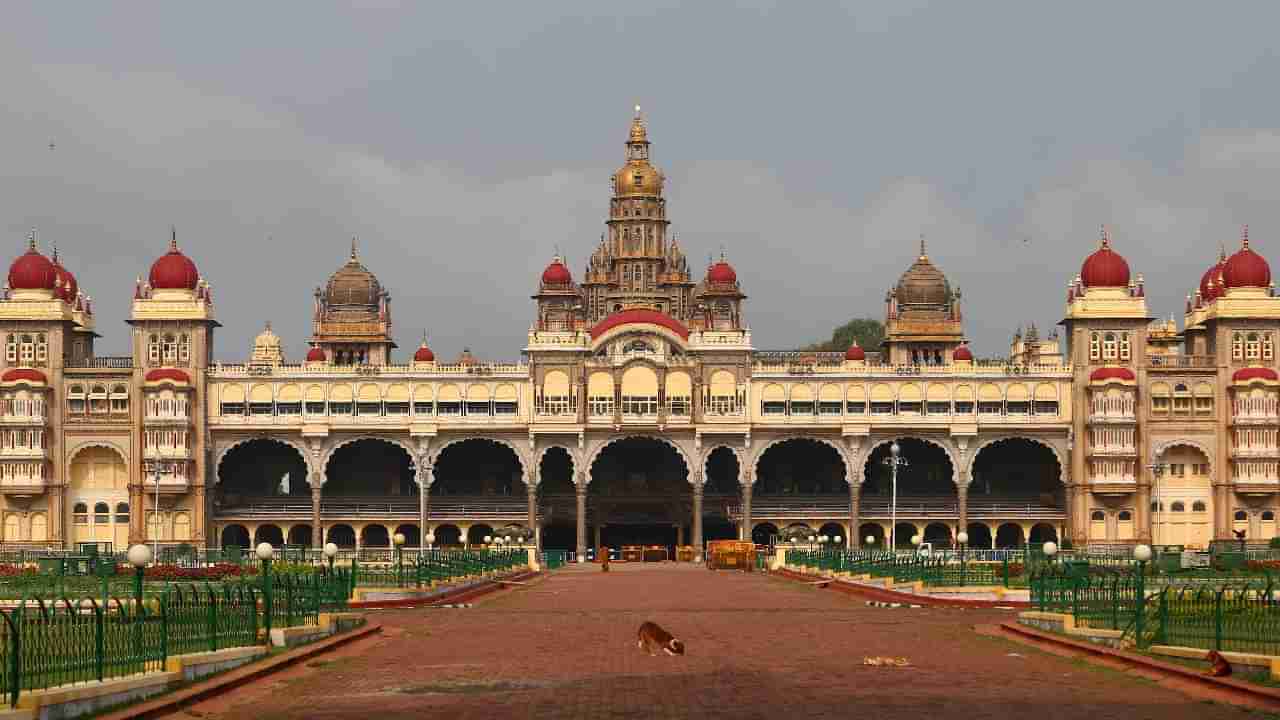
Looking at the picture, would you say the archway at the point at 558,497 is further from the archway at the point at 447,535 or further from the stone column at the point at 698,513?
the stone column at the point at 698,513

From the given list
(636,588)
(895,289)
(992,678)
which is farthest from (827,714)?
(895,289)

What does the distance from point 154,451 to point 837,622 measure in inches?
2800

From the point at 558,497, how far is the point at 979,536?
2395cm

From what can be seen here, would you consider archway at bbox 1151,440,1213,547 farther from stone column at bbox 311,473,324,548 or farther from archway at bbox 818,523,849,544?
stone column at bbox 311,473,324,548

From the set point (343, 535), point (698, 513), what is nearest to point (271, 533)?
point (343, 535)

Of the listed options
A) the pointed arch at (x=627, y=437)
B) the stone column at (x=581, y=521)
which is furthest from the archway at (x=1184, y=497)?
the stone column at (x=581, y=521)

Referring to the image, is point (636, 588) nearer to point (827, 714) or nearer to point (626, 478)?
point (827, 714)

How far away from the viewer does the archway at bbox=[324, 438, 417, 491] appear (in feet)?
379

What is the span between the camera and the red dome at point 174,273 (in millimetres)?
110438

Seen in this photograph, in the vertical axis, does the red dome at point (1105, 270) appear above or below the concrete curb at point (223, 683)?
above

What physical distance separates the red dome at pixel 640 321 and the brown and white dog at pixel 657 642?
78012mm

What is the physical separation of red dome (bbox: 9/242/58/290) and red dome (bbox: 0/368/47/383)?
5.81 meters

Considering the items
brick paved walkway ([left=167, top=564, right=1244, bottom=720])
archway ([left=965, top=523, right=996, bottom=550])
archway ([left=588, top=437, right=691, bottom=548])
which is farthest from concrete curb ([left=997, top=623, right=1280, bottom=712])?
archway ([left=965, top=523, right=996, bottom=550])

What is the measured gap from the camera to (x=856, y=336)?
171625mm
